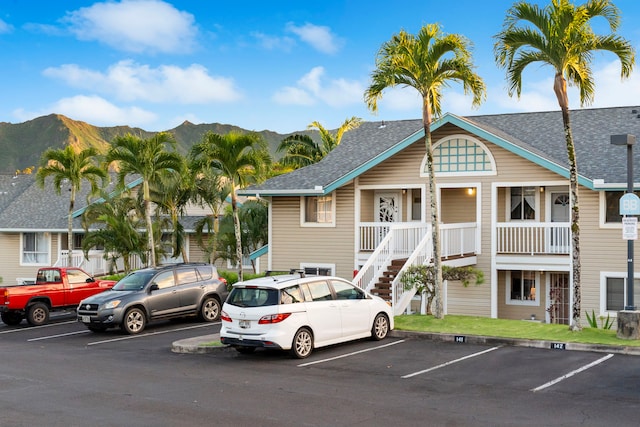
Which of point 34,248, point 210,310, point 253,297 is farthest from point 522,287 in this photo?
point 34,248

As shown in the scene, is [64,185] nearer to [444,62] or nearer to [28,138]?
[444,62]

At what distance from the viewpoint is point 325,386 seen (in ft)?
44.9

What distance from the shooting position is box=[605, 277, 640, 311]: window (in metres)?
24.0

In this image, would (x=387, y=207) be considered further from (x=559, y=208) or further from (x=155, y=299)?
(x=155, y=299)

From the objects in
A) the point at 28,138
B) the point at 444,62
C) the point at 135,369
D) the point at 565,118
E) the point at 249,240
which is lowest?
the point at 135,369

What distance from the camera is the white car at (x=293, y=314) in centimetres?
1614

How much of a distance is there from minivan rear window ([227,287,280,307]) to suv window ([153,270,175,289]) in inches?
219

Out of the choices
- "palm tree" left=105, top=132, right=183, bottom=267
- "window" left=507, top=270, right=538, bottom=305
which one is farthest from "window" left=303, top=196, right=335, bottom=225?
"window" left=507, top=270, right=538, bottom=305

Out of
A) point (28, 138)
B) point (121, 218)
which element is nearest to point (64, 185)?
point (121, 218)

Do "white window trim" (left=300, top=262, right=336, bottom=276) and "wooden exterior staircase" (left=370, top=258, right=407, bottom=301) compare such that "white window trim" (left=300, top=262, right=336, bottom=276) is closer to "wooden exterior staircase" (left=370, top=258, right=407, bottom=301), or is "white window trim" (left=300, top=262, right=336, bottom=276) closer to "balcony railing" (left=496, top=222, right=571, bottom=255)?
"wooden exterior staircase" (left=370, top=258, right=407, bottom=301)

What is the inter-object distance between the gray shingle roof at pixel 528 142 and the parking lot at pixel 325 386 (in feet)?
29.1

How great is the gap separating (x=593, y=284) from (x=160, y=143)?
15796 millimetres

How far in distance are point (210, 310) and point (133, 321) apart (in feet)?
8.67

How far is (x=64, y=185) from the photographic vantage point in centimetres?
4675
